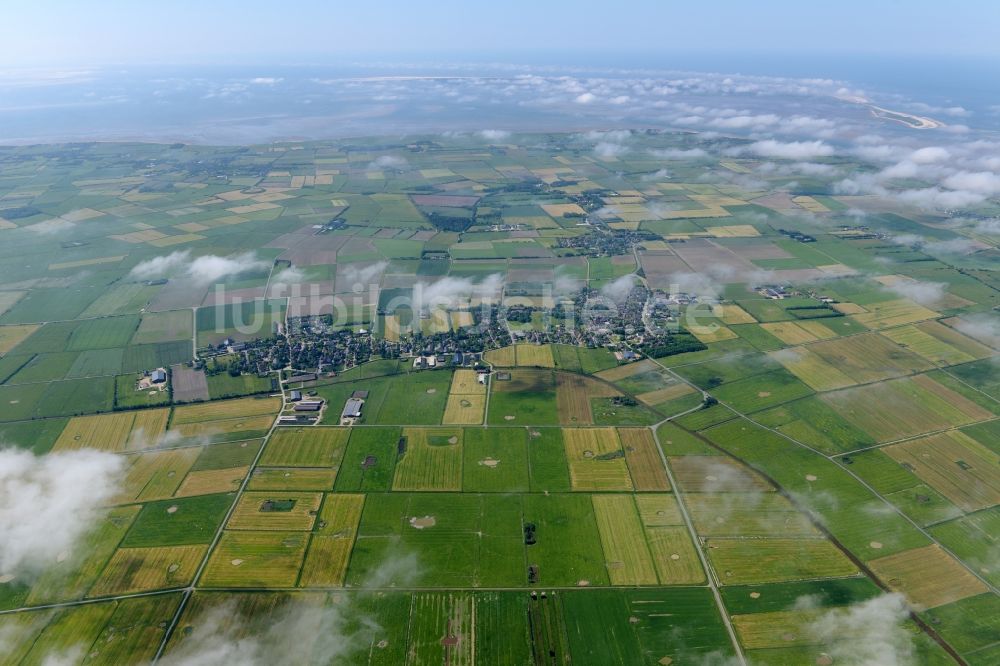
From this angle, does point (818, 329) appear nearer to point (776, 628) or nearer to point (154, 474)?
point (776, 628)

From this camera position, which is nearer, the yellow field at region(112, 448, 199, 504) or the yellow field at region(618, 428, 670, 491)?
the yellow field at region(112, 448, 199, 504)

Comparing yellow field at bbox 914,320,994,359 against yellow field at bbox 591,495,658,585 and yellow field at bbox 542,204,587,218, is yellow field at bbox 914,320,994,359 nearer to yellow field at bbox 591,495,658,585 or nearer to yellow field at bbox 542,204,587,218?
yellow field at bbox 591,495,658,585

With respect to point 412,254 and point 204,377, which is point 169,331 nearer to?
point 204,377

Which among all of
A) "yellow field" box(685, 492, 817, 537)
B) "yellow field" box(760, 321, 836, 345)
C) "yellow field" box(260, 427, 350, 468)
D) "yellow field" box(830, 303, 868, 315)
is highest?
"yellow field" box(830, 303, 868, 315)

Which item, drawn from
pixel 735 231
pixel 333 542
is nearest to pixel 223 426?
pixel 333 542

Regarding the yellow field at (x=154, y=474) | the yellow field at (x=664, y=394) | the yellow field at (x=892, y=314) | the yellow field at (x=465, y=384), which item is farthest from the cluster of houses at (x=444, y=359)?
the yellow field at (x=892, y=314)

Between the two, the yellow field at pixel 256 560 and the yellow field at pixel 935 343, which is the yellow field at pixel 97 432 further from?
the yellow field at pixel 935 343

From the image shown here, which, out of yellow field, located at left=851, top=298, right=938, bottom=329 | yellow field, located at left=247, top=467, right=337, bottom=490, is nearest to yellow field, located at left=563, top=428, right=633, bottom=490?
yellow field, located at left=247, top=467, right=337, bottom=490
